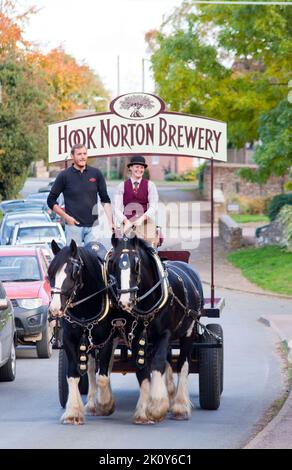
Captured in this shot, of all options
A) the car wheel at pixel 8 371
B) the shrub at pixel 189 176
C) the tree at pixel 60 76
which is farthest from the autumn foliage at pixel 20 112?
the car wheel at pixel 8 371

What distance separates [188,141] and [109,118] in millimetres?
1055

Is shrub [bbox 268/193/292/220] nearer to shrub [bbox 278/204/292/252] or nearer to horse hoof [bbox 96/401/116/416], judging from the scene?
shrub [bbox 278/204/292/252]

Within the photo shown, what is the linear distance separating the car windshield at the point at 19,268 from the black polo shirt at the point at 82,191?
20.3 ft

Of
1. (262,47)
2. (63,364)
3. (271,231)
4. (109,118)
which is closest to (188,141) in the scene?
(109,118)

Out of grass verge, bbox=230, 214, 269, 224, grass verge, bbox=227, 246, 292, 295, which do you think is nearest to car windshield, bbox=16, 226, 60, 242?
grass verge, bbox=227, 246, 292, 295

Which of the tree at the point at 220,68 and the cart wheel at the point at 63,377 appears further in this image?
the tree at the point at 220,68

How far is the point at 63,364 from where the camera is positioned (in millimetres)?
13445

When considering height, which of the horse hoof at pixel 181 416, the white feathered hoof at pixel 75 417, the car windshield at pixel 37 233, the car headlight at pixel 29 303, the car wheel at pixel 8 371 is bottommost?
the car wheel at pixel 8 371

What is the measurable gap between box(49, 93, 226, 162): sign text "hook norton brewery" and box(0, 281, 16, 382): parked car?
6.46 ft

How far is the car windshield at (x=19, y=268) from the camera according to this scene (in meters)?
20.4

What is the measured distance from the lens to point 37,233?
3139 cm

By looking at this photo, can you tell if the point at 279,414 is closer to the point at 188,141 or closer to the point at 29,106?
the point at 188,141

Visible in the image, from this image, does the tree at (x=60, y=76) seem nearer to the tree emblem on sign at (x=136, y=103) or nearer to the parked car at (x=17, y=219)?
the parked car at (x=17, y=219)

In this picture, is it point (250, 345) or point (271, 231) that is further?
point (271, 231)
